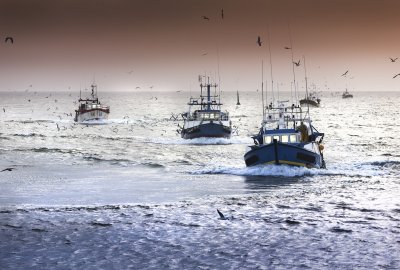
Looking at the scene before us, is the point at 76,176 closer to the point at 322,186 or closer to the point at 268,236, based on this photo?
the point at 322,186

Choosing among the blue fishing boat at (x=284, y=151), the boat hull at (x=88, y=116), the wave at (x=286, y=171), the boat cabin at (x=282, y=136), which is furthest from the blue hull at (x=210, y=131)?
the boat hull at (x=88, y=116)

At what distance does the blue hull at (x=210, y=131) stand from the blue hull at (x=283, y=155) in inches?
1048

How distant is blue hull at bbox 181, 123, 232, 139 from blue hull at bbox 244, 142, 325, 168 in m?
26.6

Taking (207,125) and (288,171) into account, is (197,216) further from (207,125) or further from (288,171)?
(207,125)

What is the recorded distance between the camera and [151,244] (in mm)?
15945

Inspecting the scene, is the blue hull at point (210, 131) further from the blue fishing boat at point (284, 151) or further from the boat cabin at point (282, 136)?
the boat cabin at point (282, 136)

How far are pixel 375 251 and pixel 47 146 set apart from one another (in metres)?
45.2

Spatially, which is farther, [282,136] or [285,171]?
[282,136]

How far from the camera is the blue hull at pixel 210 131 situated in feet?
196

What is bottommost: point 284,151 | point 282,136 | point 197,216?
point 197,216

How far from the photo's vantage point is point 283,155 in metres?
32.3

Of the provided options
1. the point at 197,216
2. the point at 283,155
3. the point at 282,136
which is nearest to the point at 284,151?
the point at 283,155

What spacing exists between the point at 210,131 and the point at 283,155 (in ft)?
91.1

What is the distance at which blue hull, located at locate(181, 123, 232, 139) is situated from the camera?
196 ft
